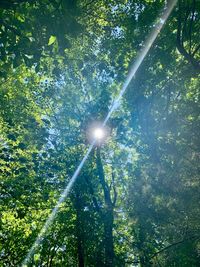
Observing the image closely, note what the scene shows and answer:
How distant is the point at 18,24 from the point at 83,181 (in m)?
12.4

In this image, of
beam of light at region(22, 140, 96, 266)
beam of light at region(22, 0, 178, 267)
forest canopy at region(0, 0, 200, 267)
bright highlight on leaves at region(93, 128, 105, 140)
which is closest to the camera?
forest canopy at region(0, 0, 200, 267)

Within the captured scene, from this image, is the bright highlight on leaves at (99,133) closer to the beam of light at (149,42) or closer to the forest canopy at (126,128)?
the forest canopy at (126,128)

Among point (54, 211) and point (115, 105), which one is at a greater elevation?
point (115, 105)

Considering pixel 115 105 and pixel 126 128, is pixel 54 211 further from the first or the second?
pixel 115 105

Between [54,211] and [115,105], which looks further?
[115,105]

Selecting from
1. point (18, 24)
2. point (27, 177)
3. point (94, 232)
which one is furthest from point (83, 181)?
point (18, 24)

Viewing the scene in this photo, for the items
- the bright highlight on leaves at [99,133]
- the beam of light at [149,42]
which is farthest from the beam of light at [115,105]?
the bright highlight on leaves at [99,133]

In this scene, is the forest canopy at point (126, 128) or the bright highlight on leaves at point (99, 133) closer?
the forest canopy at point (126, 128)

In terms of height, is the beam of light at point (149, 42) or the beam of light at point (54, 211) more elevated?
the beam of light at point (149, 42)

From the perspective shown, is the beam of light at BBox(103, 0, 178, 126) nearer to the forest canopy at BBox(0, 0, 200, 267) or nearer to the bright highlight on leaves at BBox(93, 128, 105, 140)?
the forest canopy at BBox(0, 0, 200, 267)

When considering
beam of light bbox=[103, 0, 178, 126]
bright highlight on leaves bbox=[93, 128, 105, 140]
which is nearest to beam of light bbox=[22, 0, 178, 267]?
beam of light bbox=[103, 0, 178, 126]

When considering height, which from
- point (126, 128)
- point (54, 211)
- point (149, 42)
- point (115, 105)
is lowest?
point (54, 211)

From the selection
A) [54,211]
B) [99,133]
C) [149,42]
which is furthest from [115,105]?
[54,211]

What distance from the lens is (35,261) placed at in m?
22.2
